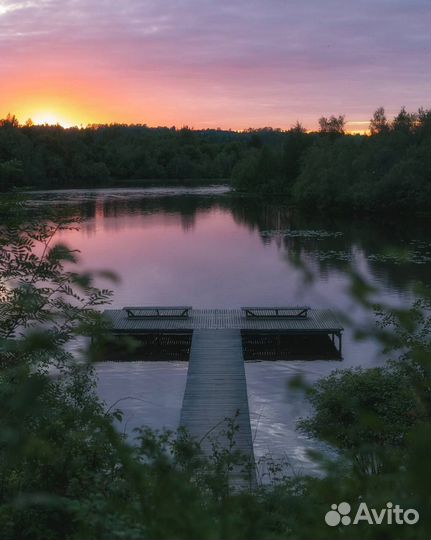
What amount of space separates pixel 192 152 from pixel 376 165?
238 ft

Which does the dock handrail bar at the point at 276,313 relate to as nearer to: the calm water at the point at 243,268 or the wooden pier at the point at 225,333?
the wooden pier at the point at 225,333

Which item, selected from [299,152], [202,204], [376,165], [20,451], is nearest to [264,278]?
[20,451]

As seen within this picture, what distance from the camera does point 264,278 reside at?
3284 cm

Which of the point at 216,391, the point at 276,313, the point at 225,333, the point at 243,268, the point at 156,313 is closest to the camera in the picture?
the point at 216,391

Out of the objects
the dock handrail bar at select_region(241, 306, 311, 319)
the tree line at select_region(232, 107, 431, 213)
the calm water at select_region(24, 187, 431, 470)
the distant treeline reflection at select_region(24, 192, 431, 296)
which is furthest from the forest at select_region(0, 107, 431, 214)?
the dock handrail bar at select_region(241, 306, 311, 319)

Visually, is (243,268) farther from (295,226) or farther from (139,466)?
(139,466)

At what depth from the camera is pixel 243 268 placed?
117 ft

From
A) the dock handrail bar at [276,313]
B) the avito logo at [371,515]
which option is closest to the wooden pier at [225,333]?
the dock handrail bar at [276,313]

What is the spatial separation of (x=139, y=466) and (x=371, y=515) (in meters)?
1.16

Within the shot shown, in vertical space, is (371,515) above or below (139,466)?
below

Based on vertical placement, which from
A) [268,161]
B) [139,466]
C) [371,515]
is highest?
[268,161]

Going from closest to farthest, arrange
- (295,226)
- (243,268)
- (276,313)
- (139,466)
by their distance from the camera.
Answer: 1. (139,466)
2. (276,313)
3. (243,268)
4. (295,226)

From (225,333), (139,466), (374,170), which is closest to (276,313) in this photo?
(225,333)

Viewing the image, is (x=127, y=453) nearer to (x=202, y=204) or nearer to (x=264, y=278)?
(x=264, y=278)
